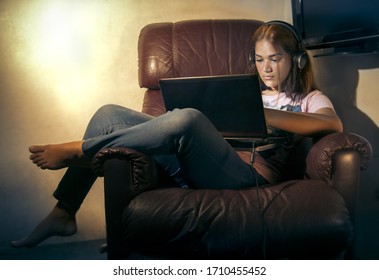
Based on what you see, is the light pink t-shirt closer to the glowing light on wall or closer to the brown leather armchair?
the brown leather armchair

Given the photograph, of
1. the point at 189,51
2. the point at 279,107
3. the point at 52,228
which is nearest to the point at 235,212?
the point at 279,107

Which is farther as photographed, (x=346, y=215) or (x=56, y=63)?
(x=56, y=63)

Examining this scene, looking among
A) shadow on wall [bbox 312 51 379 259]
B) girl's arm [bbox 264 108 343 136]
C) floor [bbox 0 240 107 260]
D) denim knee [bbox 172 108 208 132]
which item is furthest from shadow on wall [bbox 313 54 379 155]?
floor [bbox 0 240 107 260]

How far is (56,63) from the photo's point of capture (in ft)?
5.42

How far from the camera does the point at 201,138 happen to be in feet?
3.59

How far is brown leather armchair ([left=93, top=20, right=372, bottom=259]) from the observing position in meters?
1.07

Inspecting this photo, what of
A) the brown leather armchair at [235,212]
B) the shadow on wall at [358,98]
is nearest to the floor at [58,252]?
the brown leather armchair at [235,212]

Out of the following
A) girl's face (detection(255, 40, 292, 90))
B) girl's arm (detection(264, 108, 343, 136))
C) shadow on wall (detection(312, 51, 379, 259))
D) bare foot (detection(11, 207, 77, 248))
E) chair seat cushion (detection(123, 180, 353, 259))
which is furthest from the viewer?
shadow on wall (detection(312, 51, 379, 259))

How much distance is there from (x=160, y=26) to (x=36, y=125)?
603 millimetres

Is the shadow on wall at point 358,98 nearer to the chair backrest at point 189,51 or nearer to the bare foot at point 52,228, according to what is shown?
the chair backrest at point 189,51

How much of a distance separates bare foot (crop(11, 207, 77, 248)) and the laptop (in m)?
0.48

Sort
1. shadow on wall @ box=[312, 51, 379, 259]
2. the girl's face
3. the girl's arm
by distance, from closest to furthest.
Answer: the girl's arm → the girl's face → shadow on wall @ box=[312, 51, 379, 259]
